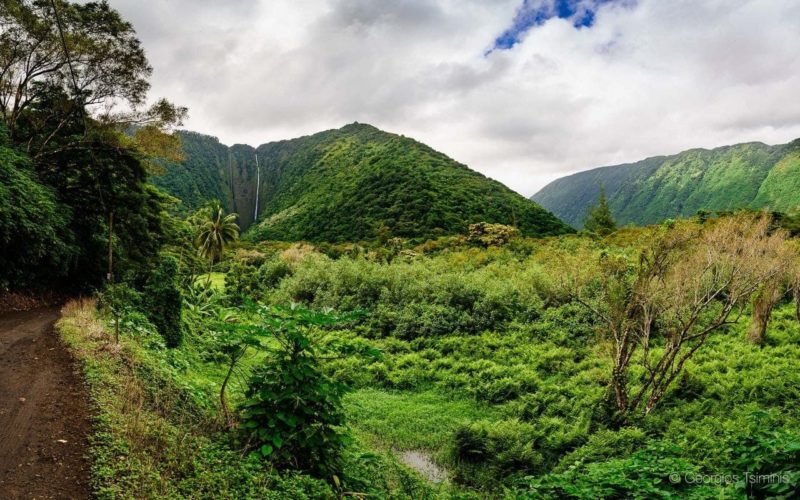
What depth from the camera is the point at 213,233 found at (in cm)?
3934

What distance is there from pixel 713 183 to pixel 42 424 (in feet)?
546

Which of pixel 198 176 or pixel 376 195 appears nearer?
pixel 376 195

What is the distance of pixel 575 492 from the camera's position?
5184 mm

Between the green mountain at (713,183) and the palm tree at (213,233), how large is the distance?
7794 cm

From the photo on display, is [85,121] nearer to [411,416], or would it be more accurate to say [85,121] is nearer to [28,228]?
[28,228]

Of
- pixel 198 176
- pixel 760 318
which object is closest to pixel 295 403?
pixel 760 318

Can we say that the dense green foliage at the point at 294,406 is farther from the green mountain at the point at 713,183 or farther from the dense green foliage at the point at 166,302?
the green mountain at the point at 713,183

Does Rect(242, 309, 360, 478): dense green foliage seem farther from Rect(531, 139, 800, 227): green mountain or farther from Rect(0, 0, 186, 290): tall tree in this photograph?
Rect(531, 139, 800, 227): green mountain

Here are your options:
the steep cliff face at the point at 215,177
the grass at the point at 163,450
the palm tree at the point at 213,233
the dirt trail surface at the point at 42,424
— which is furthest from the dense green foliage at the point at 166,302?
the steep cliff face at the point at 215,177

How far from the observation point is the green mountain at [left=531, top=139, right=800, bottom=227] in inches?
4112

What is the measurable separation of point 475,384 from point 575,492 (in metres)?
8.53

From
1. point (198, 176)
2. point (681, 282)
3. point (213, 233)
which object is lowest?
point (681, 282)

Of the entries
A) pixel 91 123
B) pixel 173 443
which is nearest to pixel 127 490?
pixel 173 443

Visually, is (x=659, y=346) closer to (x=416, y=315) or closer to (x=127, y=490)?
(x=416, y=315)
